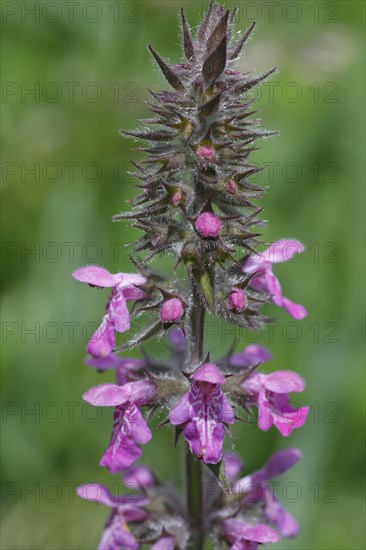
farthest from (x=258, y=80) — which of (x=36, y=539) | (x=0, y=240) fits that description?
(x=0, y=240)

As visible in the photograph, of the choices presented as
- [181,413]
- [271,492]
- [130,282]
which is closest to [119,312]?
[130,282]

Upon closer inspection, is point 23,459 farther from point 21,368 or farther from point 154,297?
point 154,297

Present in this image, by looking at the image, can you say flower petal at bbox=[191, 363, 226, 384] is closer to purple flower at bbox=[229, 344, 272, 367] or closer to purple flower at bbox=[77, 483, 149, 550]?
purple flower at bbox=[229, 344, 272, 367]

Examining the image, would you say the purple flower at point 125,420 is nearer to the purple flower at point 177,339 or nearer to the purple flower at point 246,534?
the purple flower at point 177,339

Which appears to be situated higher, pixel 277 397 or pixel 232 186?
pixel 232 186

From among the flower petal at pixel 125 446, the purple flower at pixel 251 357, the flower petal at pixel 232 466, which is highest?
the purple flower at pixel 251 357

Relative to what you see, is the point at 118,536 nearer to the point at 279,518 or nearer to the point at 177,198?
the point at 279,518

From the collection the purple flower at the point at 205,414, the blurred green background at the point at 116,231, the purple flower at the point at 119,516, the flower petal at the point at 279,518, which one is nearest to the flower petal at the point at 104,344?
the purple flower at the point at 205,414
